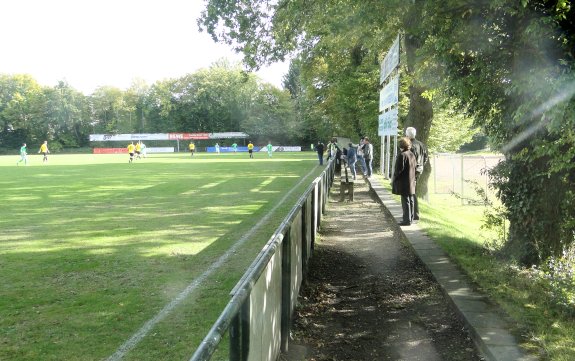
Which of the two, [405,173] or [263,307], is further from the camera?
[405,173]

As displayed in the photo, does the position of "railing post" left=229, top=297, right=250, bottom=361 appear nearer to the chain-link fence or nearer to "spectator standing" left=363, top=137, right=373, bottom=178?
the chain-link fence

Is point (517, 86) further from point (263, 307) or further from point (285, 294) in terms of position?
point (263, 307)

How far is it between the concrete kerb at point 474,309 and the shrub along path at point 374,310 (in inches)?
4.4

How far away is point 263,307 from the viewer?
10.9 feet

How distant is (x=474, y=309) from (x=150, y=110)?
91975 mm

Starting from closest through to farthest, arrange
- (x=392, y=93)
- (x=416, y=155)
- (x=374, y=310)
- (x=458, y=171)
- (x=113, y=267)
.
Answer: (x=374, y=310) → (x=113, y=267) → (x=416, y=155) → (x=392, y=93) → (x=458, y=171)

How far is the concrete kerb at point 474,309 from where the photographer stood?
4.01 meters

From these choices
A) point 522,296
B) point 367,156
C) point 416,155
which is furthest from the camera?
point 367,156

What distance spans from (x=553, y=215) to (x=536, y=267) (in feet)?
2.25

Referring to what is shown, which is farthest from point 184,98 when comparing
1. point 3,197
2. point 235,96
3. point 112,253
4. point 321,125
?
point 112,253

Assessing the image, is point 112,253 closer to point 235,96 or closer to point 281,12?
point 281,12

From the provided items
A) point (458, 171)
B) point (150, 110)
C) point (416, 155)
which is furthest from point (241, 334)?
point (150, 110)

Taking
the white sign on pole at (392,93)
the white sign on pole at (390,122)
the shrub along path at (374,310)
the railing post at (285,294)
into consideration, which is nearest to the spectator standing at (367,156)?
the white sign on pole at (390,122)

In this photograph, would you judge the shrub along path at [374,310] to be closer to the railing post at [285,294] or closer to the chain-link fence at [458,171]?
the railing post at [285,294]
